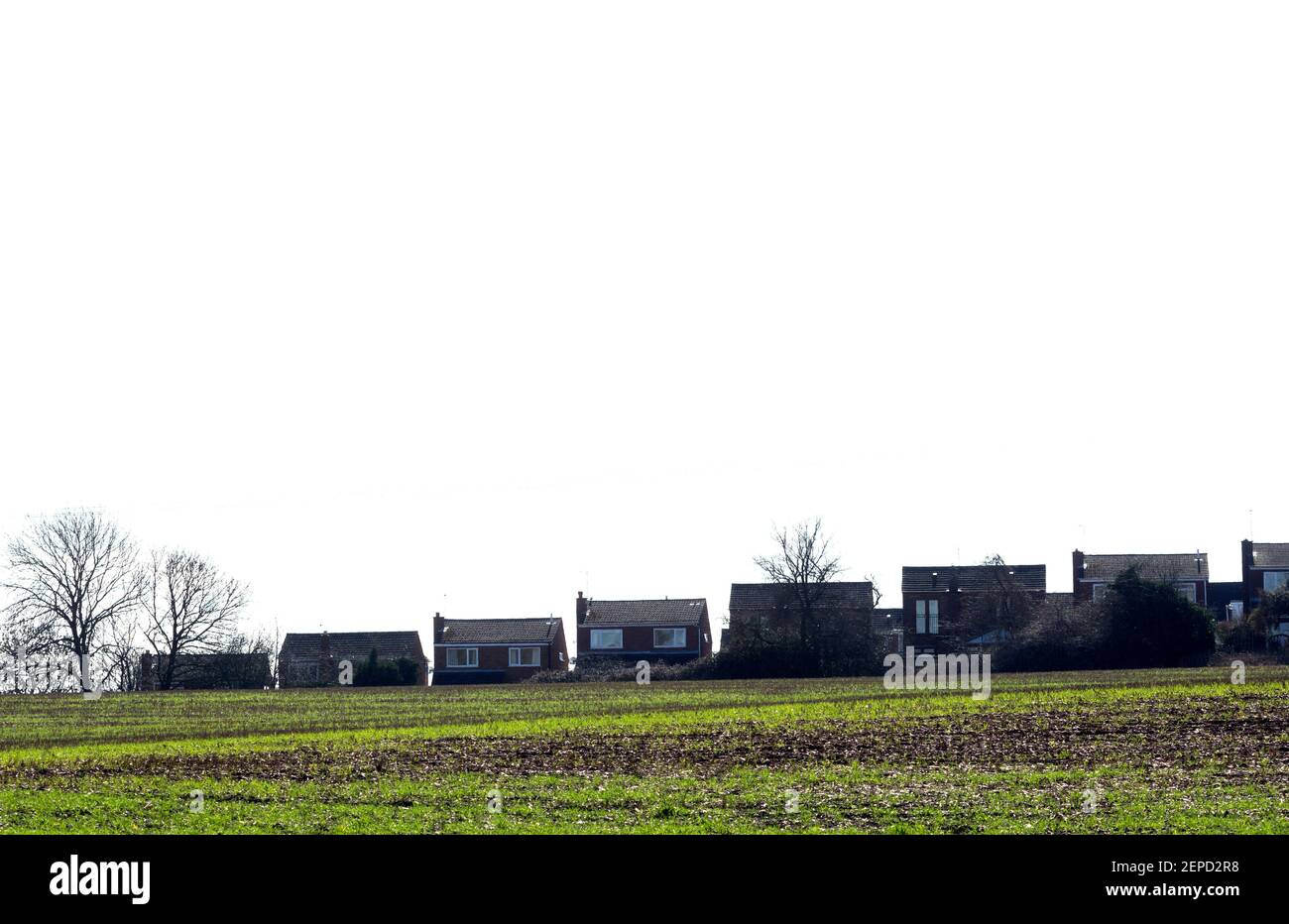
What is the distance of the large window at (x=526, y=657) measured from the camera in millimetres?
121812

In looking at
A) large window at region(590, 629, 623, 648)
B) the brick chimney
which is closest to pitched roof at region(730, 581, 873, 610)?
large window at region(590, 629, 623, 648)

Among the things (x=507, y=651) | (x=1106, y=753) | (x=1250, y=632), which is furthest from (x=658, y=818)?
(x=507, y=651)

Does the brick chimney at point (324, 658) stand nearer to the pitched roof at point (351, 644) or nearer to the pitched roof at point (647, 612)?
the pitched roof at point (351, 644)

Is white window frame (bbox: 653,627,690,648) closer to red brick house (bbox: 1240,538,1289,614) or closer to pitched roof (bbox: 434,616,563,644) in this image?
pitched roof (bbox: 434,616,563,644)

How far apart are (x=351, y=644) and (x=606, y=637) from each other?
22.9m

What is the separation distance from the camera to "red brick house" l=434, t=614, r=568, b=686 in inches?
4791

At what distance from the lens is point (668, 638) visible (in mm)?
120125

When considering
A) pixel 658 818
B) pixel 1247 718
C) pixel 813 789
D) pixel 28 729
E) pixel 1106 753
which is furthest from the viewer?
pixel 28 729

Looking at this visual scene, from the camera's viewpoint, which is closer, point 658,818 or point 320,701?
point 658,818
